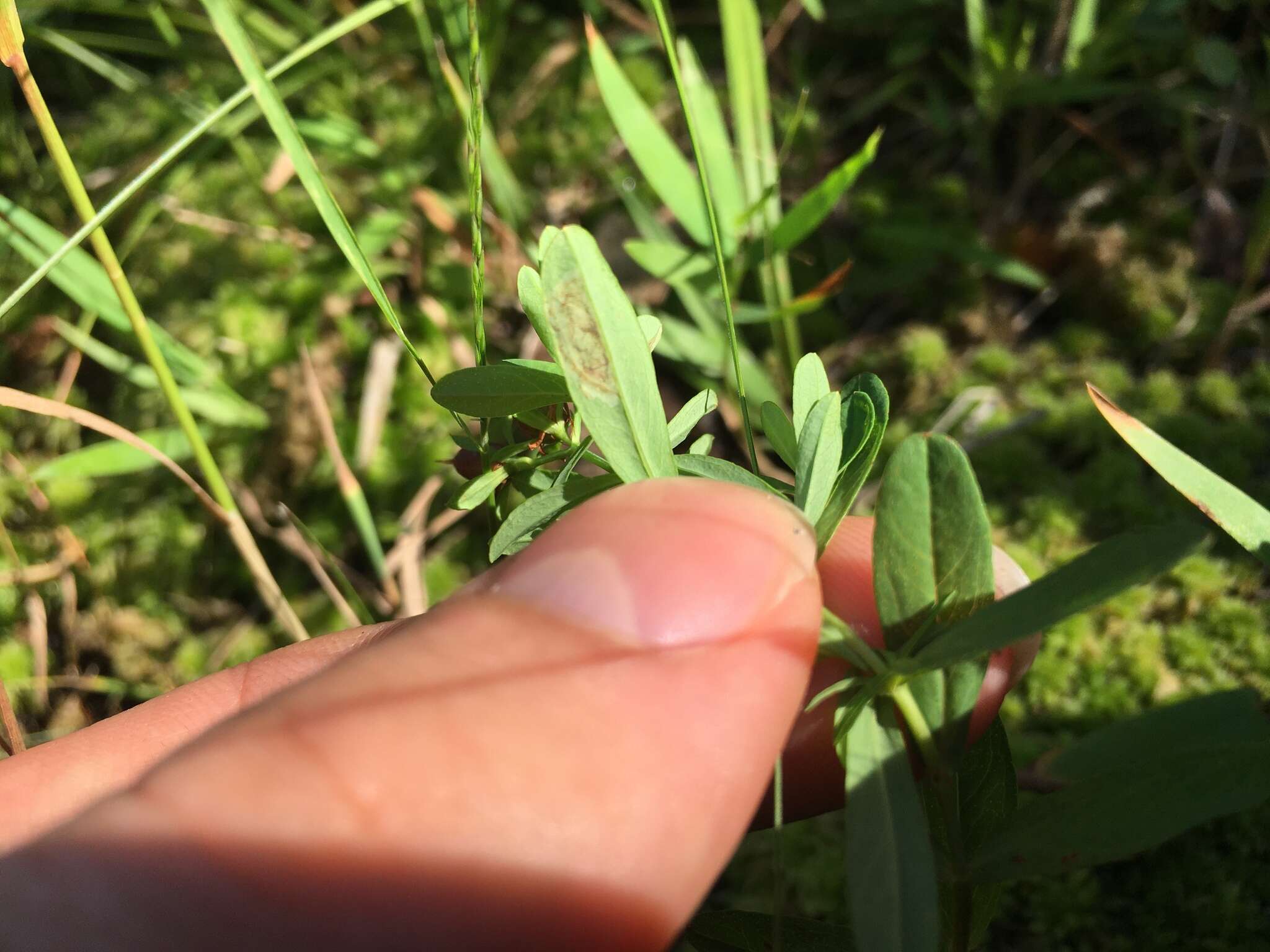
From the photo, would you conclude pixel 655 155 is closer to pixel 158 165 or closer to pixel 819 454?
pixel 158 165

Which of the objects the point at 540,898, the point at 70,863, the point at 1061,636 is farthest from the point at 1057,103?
the point at 70,863

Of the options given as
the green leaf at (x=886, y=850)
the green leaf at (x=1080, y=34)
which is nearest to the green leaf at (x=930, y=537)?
the green leaf at (x=886, y=850)

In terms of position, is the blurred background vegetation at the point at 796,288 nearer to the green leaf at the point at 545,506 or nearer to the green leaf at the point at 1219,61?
the green leaf at the point at 1219,61

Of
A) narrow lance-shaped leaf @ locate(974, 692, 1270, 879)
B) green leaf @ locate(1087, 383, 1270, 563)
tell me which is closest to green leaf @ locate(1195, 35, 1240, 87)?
green leaf @ locate(1087, 383, 1270, 563)

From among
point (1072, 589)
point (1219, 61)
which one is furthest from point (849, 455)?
point (1219, 61)

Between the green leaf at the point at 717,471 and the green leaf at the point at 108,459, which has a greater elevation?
the green leaf at the point at 717,471

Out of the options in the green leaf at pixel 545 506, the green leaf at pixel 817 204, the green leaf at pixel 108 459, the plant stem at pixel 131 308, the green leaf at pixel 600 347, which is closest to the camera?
the green leaf at pixel 600 347

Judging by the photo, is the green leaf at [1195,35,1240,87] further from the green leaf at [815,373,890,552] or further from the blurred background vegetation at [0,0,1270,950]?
the green leaf at [815,373,890,552]
